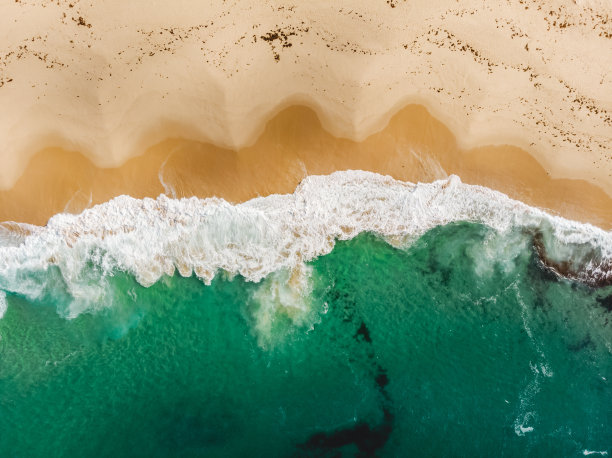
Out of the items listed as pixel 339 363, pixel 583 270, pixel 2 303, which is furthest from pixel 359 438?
pixel 2 303

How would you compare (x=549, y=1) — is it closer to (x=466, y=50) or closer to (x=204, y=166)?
(x=466, y=50)

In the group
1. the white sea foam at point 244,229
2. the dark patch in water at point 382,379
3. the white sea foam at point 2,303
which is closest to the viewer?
the white sea foam at point 244,229

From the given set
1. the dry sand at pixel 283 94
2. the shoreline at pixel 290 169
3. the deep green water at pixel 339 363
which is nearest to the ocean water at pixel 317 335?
the deep green water at pixel 339 363

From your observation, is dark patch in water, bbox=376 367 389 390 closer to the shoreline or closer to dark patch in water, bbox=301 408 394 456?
dark patch in water, bbox=301 408 394 456

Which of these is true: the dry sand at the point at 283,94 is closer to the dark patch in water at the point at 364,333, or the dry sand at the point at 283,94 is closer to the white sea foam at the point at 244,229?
the white sea foam at the point at 244,229

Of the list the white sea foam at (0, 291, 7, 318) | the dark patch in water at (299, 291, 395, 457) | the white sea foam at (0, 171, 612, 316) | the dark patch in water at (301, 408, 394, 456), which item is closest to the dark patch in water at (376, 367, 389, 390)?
the dark patch in water at (299, 291, 395, 457)

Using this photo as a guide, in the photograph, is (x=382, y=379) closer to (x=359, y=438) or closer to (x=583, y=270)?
(x=359, y=438)
